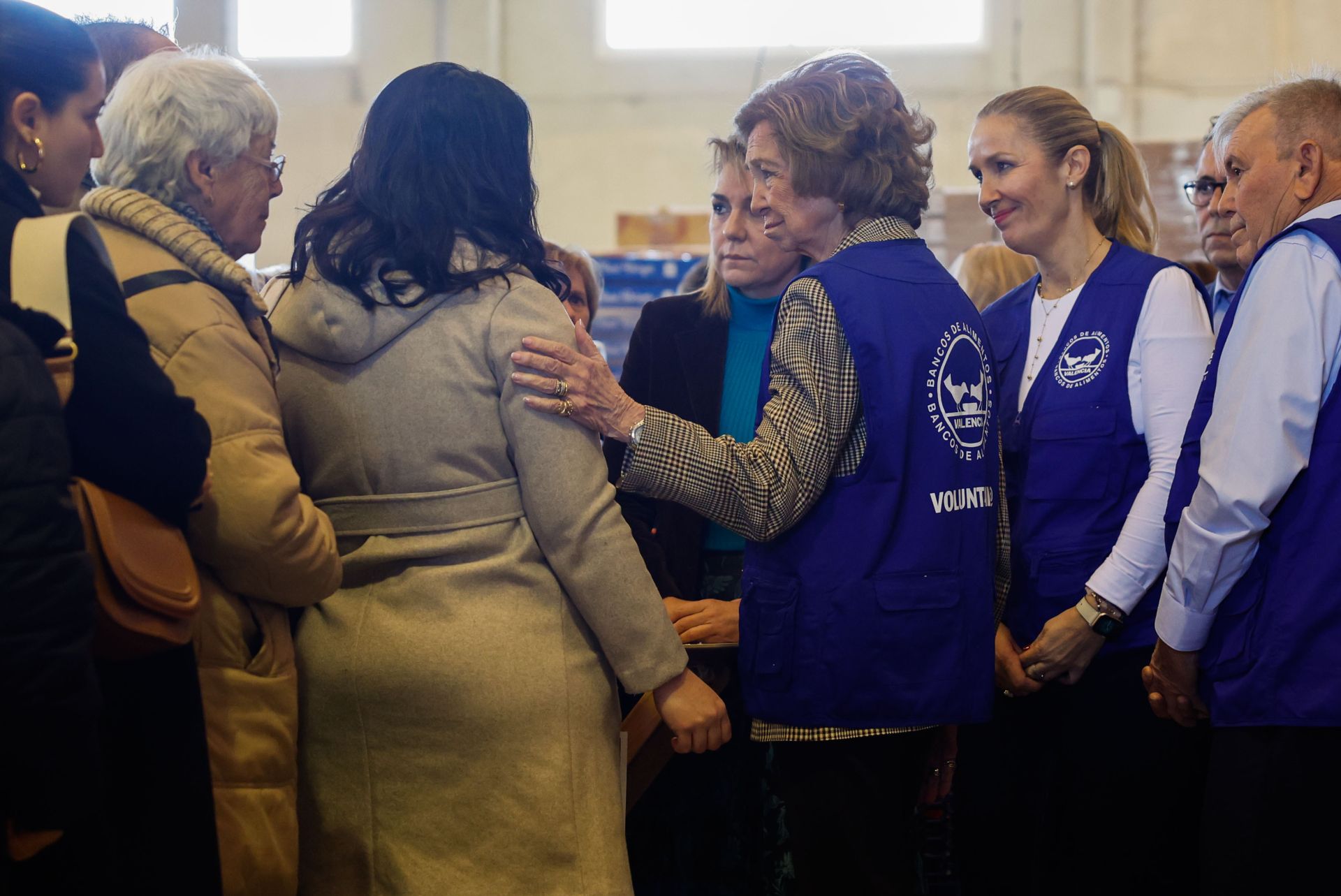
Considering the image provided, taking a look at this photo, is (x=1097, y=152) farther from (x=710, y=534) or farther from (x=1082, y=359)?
(x=710, y=534)

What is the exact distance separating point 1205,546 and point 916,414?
460mm

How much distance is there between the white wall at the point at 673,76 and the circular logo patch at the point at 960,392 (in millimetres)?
5887

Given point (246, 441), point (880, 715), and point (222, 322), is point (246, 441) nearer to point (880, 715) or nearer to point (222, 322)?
point (222, 322)

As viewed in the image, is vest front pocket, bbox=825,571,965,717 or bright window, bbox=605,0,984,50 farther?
bright window, bbox=605,0,984,50

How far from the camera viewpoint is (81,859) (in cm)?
122

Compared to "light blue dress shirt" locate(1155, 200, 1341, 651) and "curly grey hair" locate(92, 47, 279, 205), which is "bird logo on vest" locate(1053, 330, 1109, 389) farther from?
"curly grey hair" locate(92, 47, 279, 205)

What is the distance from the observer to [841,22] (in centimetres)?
741

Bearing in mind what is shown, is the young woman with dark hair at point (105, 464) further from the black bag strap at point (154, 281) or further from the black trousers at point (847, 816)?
the black trousers at point (847, 816)

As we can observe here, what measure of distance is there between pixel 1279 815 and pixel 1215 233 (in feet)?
5.11

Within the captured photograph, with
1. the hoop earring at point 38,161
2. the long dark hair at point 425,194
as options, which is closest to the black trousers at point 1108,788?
the long dark hair at point 425,194

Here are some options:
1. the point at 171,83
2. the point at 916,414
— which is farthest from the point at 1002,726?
the point at 171,83

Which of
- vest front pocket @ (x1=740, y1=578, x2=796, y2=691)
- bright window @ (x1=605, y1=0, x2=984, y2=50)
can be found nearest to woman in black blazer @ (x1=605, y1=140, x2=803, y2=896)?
vest front pocket @ (x1=740, y1=578, x2=796, y2=691)

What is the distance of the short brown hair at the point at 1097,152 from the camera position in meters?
2.25

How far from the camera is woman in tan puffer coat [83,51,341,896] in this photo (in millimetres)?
1444
